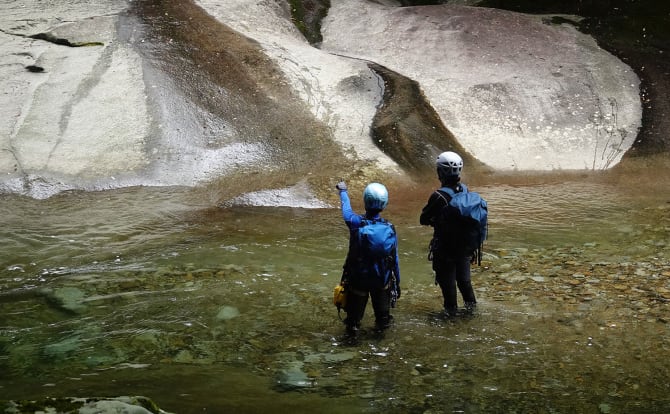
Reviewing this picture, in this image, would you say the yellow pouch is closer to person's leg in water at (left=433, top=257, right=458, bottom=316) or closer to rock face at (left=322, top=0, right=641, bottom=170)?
person's leg in water at (left=433, top=257, right=458, bottom=316)

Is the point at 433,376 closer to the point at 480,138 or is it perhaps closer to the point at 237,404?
the point at 237,404

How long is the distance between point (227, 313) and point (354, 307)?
166 centimetres

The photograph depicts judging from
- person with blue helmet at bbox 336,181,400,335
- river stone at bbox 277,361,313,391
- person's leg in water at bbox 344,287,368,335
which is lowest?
river stone at bbox 277,361,313,391

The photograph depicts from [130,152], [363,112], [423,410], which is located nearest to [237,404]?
[423,410]

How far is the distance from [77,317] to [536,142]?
397 inches

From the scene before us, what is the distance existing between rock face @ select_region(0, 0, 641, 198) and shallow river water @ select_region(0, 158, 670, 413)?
3.74 feet

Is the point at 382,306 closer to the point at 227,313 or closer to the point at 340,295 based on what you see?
the point at 340,295

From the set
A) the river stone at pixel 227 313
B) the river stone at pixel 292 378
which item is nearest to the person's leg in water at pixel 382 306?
the river stone at pixel 292 378

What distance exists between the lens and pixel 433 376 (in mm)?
5762

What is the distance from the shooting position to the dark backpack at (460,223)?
6537 mm

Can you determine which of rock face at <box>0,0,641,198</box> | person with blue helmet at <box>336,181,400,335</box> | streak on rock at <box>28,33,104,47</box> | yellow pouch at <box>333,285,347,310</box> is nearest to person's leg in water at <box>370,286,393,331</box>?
person with blue helmet at <box>336,181,400,335</box>

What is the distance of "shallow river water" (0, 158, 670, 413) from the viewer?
538 cm

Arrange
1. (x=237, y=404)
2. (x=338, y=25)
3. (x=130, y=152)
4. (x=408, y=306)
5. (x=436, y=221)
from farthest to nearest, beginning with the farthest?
(x=338, y=25)
(x=130, y=152)
(x=408, y=306)
(x=436, y=221)
(x=237, y=404)

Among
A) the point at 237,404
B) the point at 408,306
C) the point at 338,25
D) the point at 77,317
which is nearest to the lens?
the point at 237,404
